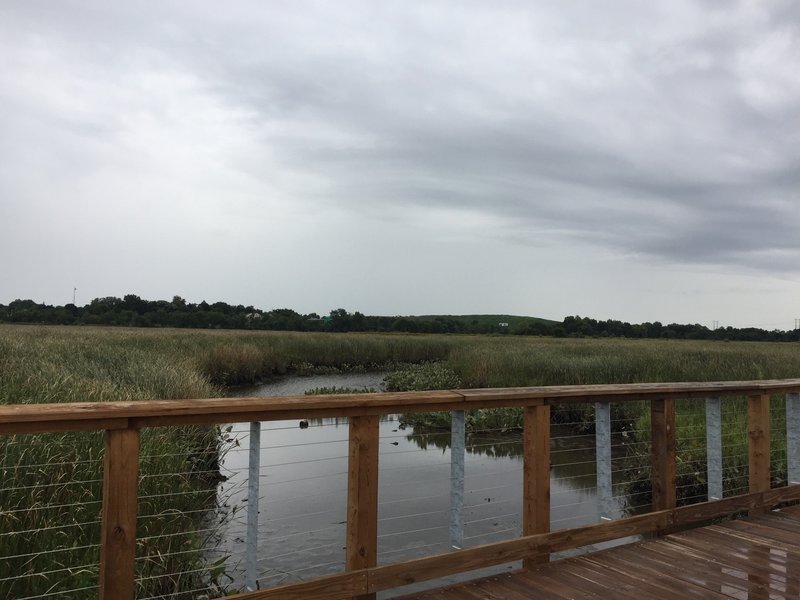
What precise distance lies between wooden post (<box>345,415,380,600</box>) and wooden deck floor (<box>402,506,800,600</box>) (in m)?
0.38

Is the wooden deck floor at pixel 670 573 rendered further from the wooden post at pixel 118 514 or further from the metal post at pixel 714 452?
the wooden post at pixel 118 514

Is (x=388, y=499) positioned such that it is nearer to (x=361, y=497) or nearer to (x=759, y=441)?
(x=759, y=441)

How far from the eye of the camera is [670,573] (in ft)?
11.0

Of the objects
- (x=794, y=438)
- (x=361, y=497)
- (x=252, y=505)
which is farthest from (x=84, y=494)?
(x=794, y=438)

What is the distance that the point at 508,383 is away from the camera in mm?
16172

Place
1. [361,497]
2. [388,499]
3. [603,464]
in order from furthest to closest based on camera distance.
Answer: [388,499] < [603,464] < [361,497]

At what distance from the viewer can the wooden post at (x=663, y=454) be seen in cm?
403

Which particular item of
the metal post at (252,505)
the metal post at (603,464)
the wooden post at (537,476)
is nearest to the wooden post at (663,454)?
the metal post at (603,464)

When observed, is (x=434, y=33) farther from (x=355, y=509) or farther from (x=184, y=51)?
(x=355, y=509)

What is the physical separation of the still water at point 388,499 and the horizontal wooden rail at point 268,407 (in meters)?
0.90

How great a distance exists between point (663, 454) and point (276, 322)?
5639 cm

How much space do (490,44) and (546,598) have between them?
1016 centimetres

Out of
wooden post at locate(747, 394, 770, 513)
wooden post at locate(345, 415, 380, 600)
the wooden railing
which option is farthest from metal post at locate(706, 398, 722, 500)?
wooden post at locate(345, 415, 380, 600)

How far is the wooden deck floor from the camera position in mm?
3023
